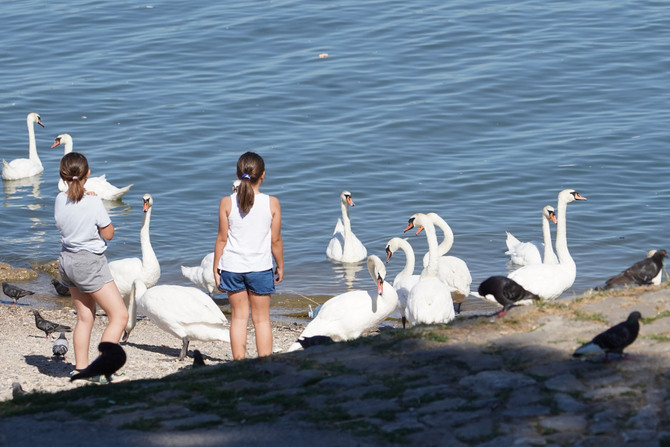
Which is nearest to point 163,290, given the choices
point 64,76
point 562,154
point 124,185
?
point 124,185

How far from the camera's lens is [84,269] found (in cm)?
859

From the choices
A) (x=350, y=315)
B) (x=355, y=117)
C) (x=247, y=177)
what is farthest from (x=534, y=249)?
(x=355, y=117)

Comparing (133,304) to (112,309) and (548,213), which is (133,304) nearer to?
(112,309)

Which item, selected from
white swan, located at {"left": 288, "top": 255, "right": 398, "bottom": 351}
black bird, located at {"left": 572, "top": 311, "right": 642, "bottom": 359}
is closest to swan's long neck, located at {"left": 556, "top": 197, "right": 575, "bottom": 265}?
white swan, located at {"left": 288, "top": 255, "right": 398, "bottom": 351}

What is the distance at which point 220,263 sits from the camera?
8.66 m

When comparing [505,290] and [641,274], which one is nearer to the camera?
[505,290]

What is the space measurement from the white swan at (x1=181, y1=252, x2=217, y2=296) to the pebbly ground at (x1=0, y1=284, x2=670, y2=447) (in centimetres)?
662

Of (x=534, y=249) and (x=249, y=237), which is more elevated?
(x=249, y=237)

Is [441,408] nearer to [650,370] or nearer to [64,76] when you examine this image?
[650,370]

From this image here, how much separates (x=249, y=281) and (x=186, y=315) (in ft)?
7.91

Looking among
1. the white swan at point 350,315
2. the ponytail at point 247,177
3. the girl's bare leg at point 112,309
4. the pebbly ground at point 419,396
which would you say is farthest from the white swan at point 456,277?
the girl's bare leg at point 112,309

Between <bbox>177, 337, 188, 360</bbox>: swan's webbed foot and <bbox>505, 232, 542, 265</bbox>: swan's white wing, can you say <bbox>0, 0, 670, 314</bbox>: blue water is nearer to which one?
<bbox>505, 232, 542, 265</bbox>: swan's white wing

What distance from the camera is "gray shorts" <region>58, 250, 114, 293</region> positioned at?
8.57m

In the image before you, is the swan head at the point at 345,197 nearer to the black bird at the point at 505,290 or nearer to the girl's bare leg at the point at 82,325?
the black bird at the point at 505,290
